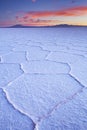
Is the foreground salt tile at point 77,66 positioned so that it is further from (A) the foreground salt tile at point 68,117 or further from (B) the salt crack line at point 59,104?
(A) the foreground salt tile at point 68,117

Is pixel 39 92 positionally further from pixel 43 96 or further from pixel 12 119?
pixel 12 119

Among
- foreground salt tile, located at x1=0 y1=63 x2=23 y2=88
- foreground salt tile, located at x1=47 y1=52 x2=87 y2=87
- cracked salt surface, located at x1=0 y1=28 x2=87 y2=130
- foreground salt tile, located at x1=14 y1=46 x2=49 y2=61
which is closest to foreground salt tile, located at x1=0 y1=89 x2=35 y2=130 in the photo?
cracked salt surface, located at x1=0 y1=28 x2=87 y2=130

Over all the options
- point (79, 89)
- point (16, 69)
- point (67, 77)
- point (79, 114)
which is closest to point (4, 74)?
point (16, 69)

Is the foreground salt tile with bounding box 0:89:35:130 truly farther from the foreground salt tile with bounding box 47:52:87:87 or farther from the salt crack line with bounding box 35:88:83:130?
the foreground salt tile with bounding box 47:52:87:87

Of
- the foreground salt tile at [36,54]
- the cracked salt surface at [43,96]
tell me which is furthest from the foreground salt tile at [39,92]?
the foreground salt tile at [36,54]

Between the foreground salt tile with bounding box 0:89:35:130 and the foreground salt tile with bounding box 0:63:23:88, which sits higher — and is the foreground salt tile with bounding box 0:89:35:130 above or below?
above

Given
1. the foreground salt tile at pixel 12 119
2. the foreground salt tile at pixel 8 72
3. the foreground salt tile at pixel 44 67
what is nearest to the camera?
the foreground salt tile at pixel 12 119

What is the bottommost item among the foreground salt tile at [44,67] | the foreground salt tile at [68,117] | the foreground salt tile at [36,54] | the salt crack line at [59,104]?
the foreground salt tile at [36,54]
